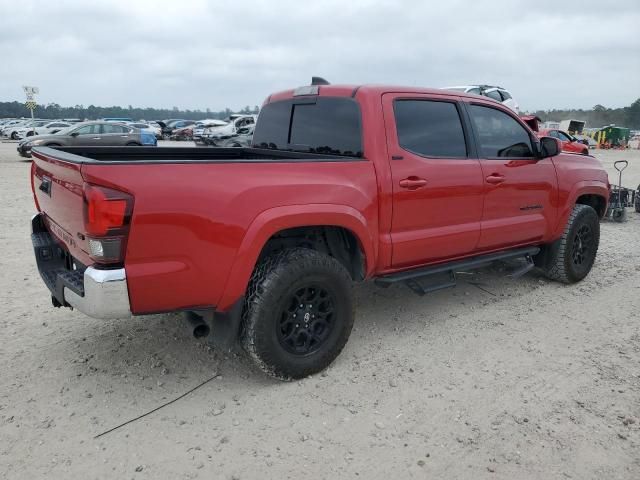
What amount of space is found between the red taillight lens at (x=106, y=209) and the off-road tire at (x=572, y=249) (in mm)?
4164

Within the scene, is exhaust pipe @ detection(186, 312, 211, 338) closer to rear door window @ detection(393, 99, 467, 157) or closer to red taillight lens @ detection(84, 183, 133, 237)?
red taillight lens @ detection(84, 183, 133, 237)

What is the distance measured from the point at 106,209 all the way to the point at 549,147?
3.81m

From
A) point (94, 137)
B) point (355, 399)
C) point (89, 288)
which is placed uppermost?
point (94, 137)

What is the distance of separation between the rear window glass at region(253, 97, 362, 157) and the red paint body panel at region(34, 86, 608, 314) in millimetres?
93

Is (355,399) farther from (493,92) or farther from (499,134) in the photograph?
(493,92)

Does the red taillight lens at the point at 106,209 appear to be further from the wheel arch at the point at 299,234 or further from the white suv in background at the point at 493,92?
the white suv in background at the point at 493,92

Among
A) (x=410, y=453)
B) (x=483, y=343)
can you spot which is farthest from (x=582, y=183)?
(x=410, y=453)

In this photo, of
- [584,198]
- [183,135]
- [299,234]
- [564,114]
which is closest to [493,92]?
[584,198]

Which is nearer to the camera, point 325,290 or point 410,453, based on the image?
point 410,453

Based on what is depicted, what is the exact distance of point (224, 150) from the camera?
4578 mm

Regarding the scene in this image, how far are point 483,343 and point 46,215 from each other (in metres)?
3.27

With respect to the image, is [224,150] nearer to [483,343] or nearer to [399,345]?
[399,345]

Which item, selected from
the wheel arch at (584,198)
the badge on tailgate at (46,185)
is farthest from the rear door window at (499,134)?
the badge on tailgate at (46,185)

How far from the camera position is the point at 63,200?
2873 mm
